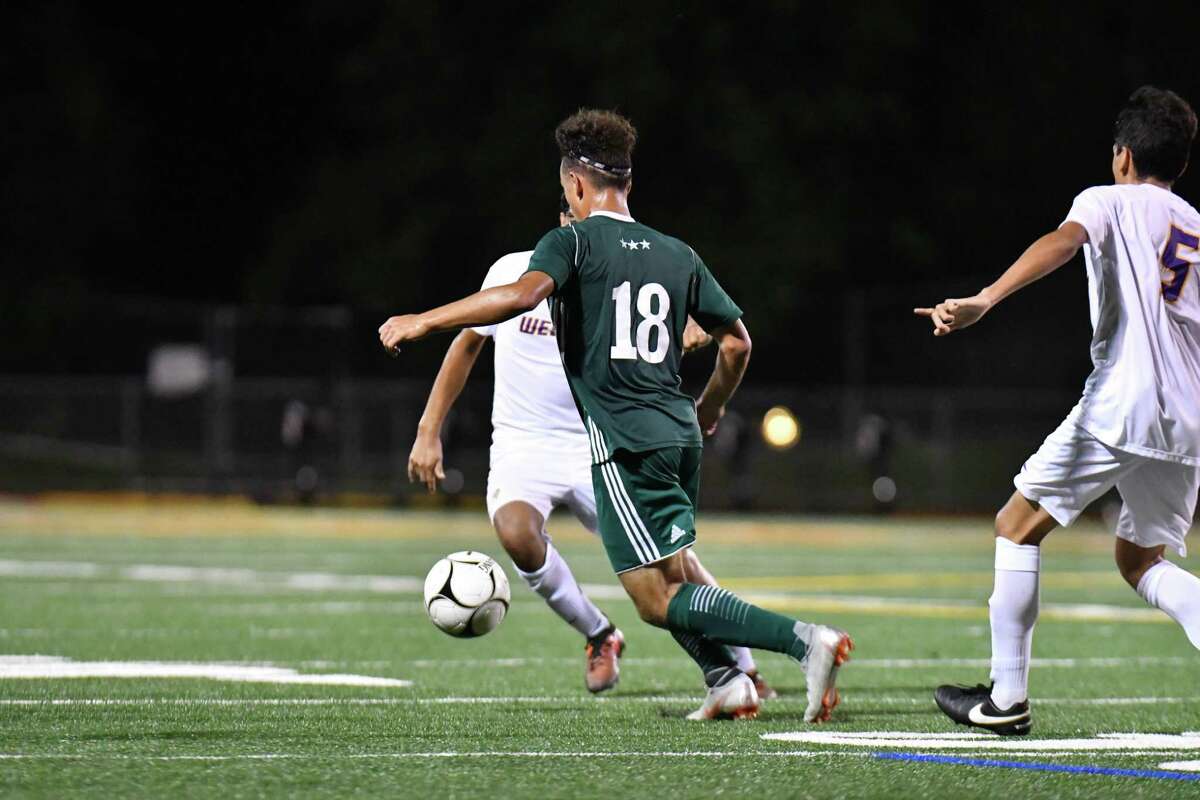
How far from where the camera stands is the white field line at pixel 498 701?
8461 mm

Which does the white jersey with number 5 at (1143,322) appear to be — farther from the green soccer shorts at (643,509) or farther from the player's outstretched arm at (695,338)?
the player's outstretched arm at (695,338)

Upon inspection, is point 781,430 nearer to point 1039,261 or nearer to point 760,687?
point 760,687

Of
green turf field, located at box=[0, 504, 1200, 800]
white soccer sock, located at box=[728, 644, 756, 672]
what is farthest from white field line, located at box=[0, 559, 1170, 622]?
white soccer sock, located at box=[728, 644, 756, 672]

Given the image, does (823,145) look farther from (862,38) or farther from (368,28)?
(368,28)

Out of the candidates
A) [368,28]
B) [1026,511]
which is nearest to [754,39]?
[368,28]

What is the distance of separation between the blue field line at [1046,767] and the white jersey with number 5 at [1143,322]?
1.25 m

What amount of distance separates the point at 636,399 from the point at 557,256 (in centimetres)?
59

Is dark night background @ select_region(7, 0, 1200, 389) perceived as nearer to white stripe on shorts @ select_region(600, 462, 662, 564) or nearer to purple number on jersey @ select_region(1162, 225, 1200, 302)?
purple number on jersey @ select_region(1162, 225, 1200, 302)

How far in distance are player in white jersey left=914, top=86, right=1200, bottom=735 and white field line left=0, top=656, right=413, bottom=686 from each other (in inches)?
121

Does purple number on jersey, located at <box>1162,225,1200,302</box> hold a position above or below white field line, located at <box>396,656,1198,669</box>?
above

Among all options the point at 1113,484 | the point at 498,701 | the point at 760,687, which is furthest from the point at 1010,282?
the point at 498,701

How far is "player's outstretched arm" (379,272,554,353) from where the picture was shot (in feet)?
22.7

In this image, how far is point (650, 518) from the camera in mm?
7648

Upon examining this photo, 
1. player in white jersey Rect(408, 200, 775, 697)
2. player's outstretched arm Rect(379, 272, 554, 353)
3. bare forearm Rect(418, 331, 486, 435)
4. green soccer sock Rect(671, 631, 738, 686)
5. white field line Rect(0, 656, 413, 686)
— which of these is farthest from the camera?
white field line Rect(0, 656, 413, 686)
